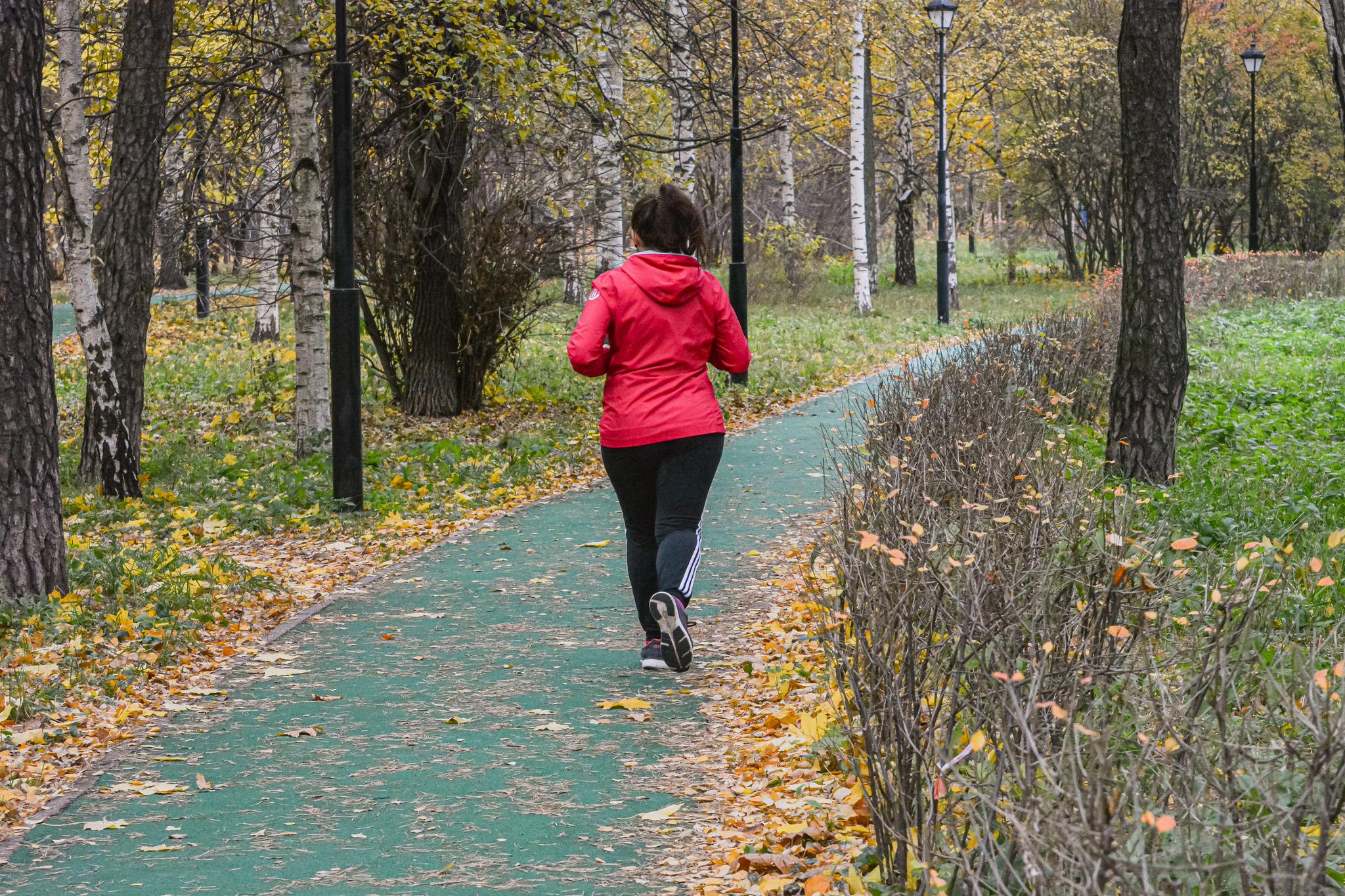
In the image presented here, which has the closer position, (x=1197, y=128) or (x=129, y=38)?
(x=129, y=38)

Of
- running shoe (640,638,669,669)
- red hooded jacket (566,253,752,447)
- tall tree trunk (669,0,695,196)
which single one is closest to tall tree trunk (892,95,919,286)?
tall tree trunk (669,0,695,196)

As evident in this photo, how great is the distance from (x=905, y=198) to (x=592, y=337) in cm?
3356

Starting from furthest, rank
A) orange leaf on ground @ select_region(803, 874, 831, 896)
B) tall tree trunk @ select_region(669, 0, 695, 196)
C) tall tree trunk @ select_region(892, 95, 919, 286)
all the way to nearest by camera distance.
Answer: tall tree trunk @ select_region(892, 95, 919, 286) → tall tree trunk @ select_region(669, 0, 695, 196) → orange leaf on ground @ select_region(803, 874, 831, 896)

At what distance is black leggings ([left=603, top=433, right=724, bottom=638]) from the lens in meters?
6.05

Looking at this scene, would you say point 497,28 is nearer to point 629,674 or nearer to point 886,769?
point 629,674

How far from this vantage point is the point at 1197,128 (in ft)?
139

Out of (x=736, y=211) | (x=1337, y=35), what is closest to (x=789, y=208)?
(x=736, y=211)

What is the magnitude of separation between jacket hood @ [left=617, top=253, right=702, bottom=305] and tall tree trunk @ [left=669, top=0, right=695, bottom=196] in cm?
842

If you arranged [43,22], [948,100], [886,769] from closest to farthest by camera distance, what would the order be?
[886,769], [43,22], [948,100]

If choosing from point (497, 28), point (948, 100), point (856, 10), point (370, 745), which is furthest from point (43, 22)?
point (948, 100)

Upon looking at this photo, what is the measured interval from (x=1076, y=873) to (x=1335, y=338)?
20053 mm

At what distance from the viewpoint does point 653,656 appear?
20.9 ft

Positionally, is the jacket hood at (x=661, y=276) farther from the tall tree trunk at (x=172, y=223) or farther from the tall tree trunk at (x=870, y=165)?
the tall tree trunk at (x=870, y=165)

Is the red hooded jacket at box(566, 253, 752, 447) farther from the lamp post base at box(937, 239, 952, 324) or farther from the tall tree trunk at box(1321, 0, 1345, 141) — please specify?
the lamp post base at box(937, 239, 952, 324)
